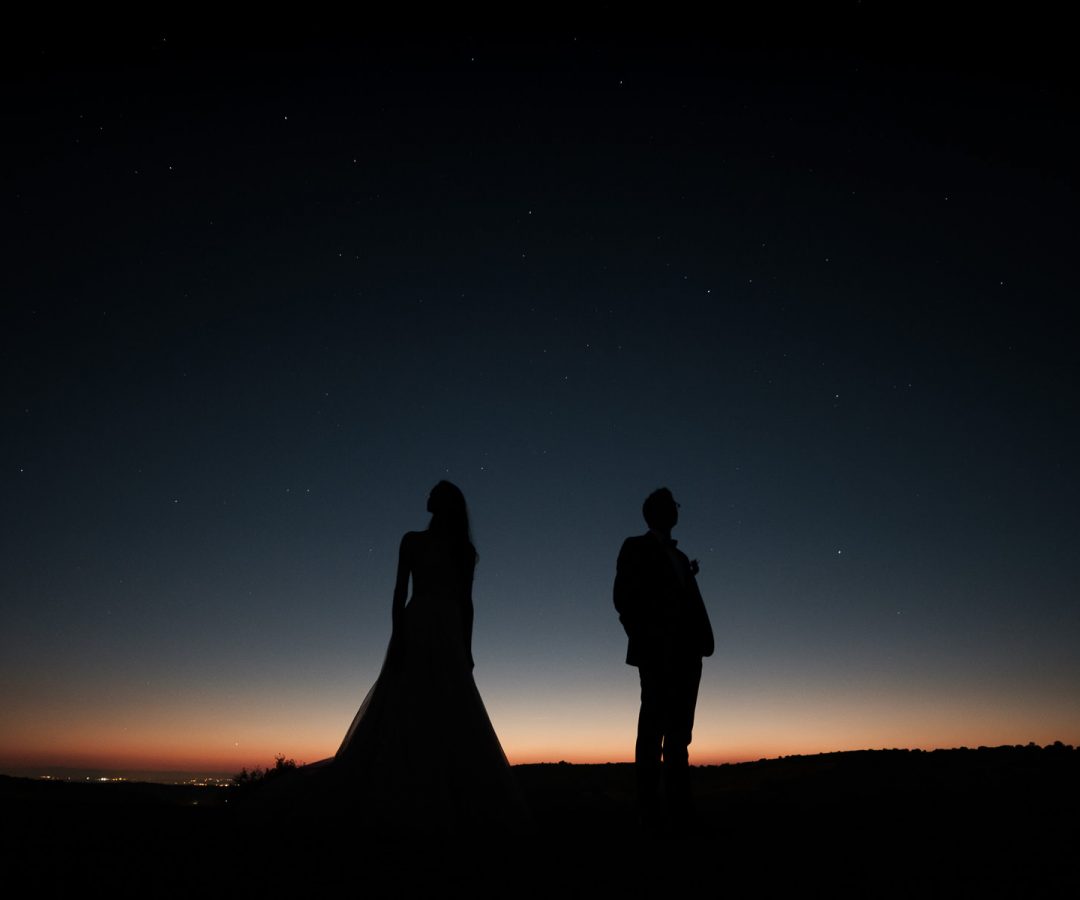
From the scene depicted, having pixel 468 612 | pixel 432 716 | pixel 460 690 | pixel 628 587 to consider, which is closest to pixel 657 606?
pixel 628 587

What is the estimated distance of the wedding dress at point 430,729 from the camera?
4.70 metres

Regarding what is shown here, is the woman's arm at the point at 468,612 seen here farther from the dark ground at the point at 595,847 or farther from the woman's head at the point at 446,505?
the dark ground at the point at 595,847

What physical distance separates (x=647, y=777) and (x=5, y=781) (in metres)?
7.58

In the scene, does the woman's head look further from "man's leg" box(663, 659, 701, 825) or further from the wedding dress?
"man's leg" box(663, 659, 701, 825)

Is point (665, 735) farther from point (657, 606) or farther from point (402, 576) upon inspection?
point (402, 576)

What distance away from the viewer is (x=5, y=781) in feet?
26.3

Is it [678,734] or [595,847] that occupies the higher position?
[678,734]

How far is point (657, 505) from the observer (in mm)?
5723

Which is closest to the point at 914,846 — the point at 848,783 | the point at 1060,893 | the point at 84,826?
the point at 1060,893

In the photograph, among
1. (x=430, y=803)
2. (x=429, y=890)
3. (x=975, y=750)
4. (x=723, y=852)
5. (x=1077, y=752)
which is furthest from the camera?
(x=975, y=750)

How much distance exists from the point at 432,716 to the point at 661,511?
7.70 ft

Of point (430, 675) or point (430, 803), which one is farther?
point (430, 675)

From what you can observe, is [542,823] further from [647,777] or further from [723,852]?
[723,852]

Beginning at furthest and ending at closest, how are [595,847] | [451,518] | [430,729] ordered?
[451,518], [430,729], [595,847]
